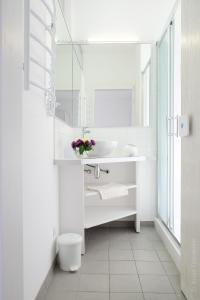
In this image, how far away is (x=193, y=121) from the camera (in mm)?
1438

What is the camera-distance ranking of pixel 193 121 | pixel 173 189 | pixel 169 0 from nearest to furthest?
pixel 193 121, pixel 173 189, pixel 169 0

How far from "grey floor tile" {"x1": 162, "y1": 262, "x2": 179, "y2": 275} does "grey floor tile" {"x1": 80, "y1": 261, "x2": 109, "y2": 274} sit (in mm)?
461

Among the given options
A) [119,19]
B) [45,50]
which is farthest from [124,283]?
[119,19]

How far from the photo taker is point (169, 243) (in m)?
2.32

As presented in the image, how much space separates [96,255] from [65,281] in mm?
510

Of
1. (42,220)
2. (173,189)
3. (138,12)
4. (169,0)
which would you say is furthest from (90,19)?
(42,220)

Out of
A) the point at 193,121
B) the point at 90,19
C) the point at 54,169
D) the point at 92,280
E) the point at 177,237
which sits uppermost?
the point at 90,19

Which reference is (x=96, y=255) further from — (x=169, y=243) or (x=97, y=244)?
(x=169, y=243)

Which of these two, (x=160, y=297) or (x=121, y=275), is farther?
(x=121, y=275)

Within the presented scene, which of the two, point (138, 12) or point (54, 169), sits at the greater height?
point (138, 12)

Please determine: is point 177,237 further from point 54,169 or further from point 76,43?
point 76,43

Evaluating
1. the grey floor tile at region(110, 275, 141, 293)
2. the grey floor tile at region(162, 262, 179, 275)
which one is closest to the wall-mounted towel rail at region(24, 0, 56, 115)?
the grey floor tile at region(110, 275, 141, 293)

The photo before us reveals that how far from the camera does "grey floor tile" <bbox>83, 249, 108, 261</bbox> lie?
7.39 feet

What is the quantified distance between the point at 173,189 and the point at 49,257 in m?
1.32
